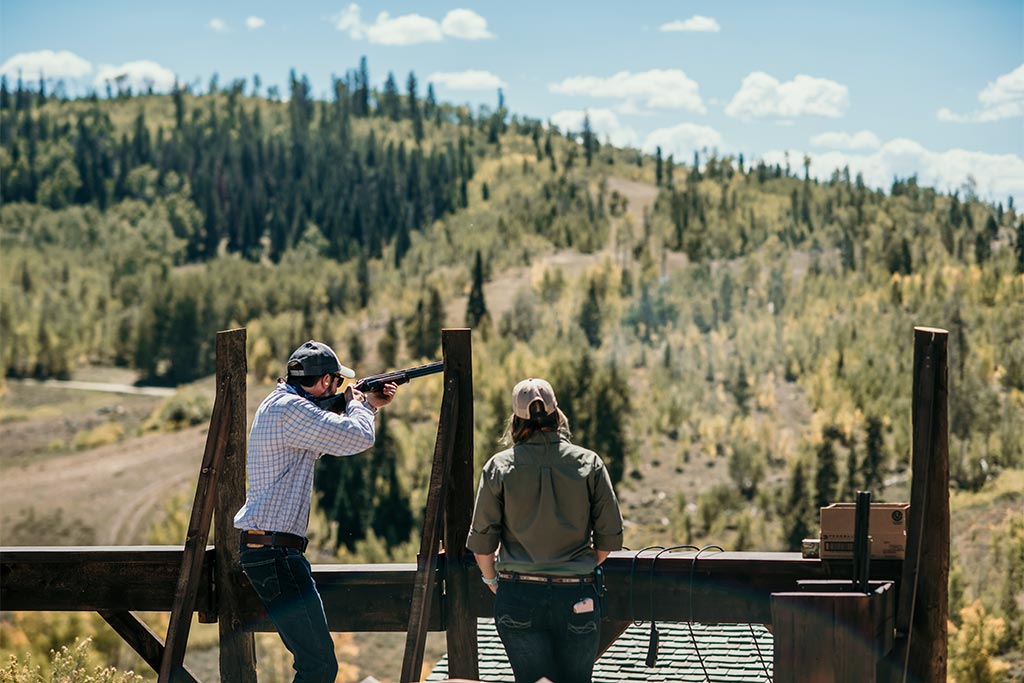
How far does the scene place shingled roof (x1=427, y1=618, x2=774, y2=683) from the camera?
921 cm

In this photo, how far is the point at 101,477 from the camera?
50750 mm

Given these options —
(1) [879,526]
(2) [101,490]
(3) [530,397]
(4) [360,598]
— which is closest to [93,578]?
(4) [360,598]

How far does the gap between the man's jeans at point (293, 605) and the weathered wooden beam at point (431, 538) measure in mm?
340

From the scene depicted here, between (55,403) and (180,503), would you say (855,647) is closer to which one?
(180,503)

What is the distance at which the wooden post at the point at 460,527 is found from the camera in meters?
5.55

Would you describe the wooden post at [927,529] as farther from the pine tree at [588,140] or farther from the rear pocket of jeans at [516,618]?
the pine tree at [588,140]

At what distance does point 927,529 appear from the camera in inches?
200

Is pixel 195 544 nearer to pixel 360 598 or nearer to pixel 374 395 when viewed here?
pixel 360 598

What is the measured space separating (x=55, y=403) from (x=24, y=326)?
9.00 m

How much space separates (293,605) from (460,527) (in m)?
1.03

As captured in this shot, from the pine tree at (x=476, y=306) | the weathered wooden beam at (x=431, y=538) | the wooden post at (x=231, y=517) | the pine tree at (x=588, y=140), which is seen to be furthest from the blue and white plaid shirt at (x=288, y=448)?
the pine tree at (x=588, y=140)

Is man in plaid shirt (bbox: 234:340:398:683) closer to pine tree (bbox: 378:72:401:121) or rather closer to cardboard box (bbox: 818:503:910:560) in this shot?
cardboard box (bbox: 818:503:910:560)

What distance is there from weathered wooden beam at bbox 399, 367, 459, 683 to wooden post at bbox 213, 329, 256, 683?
0.88m

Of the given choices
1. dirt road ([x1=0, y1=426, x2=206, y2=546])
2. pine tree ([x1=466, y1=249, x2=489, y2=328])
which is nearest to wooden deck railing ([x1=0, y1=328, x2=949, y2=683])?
dirt road ([x1=0, y1=426, x2=206, y2=546])
